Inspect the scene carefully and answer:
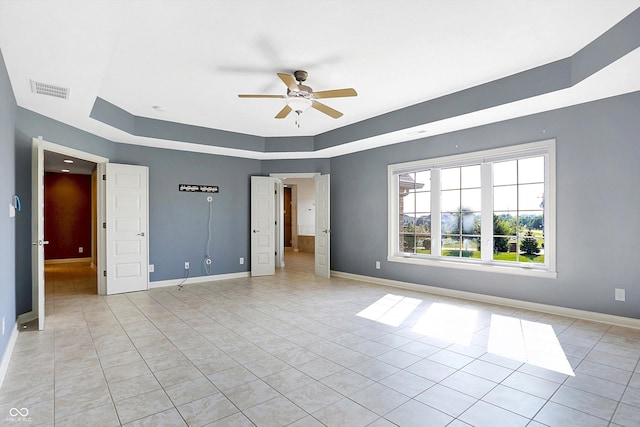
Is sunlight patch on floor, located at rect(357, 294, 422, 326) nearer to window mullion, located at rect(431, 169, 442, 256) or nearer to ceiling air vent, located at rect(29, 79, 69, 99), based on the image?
window mullion, located at rect(431, 169, 442, 256)

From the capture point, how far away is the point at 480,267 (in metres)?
4.69

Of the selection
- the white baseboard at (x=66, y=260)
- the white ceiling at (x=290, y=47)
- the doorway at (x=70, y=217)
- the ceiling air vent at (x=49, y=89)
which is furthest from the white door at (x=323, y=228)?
the white baseboard at (x=66, y=260)

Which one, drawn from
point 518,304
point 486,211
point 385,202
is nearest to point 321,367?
point 518,304

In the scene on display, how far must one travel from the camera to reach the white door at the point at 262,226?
681 centimetres

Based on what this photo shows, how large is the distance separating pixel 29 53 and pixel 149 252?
3.68 meters

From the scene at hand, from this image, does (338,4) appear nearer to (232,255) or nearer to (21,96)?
(21,96)

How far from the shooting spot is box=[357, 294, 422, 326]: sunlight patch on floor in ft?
13.0

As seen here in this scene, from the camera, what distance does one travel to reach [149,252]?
5.69m

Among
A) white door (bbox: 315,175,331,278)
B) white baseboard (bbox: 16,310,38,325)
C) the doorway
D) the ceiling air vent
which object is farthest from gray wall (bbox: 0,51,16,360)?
the doorway

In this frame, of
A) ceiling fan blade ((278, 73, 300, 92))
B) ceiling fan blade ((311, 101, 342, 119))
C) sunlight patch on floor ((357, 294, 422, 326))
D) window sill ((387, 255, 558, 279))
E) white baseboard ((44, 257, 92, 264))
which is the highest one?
ceiling fan blade ((278, 73, 300, 92))

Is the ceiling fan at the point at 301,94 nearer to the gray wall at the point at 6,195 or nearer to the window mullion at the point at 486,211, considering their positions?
the gray wall at the point at 6,195

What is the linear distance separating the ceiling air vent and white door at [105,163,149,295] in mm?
1971

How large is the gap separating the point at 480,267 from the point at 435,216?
41.6 inches

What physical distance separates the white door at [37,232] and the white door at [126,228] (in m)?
1.35
